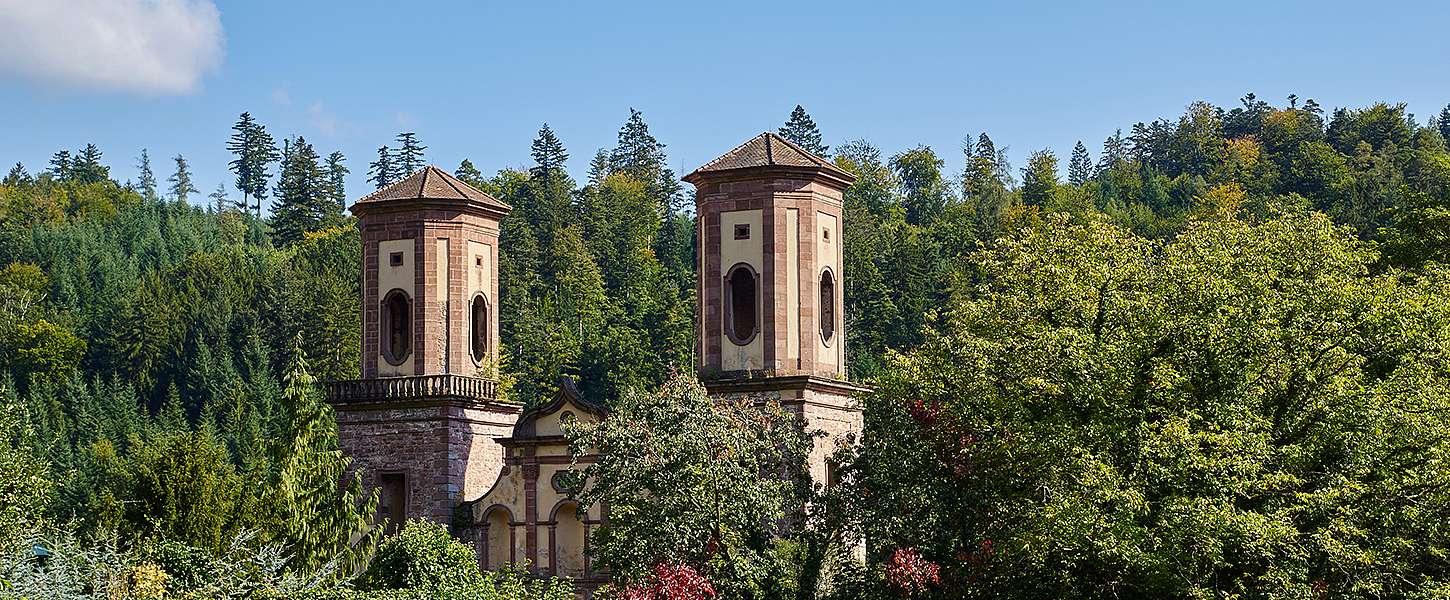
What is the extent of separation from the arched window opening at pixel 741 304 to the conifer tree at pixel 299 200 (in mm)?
91793

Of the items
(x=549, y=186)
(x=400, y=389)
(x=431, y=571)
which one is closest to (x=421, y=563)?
(x=431, y=571)

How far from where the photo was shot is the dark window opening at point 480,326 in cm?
4159

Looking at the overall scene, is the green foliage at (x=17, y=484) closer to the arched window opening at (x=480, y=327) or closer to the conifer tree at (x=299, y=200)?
the arched window opening at (x=480, y=327)

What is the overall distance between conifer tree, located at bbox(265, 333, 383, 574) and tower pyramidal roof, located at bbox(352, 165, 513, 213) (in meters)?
5.57

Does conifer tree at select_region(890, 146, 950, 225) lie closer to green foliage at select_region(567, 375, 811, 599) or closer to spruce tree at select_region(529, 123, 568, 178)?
spruce tree at select_region(529, 123, 568, 178)

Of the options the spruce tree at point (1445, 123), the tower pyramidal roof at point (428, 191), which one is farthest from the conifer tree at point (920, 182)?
the tower pyramidal roof at point (428, 191)

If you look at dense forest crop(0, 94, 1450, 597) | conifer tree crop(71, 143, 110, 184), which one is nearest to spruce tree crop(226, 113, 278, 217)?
conifer tree crop(71, 143, 110, 184)

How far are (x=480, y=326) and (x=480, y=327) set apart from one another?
0.12ft

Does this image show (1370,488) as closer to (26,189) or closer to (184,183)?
(26,189)

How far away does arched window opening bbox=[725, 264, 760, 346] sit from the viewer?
3588 centimetres

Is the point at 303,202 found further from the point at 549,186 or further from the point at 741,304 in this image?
the point at 741,304

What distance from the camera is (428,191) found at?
41000 millimetres

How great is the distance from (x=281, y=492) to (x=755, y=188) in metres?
9.04

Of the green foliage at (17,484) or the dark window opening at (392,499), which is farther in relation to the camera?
the dark window opening at (392,499)
